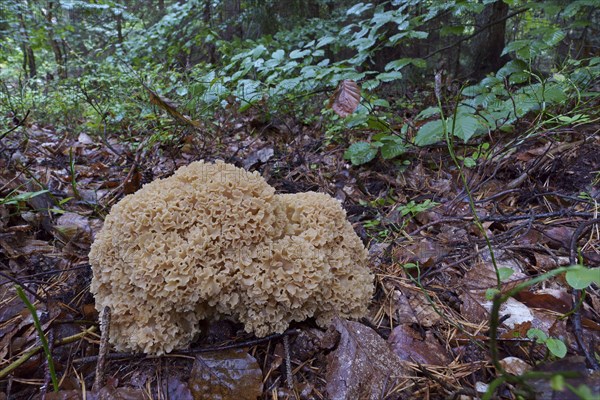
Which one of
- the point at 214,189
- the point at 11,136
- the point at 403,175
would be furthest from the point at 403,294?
the point at 11,136

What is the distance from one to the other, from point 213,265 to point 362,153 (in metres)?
2.61

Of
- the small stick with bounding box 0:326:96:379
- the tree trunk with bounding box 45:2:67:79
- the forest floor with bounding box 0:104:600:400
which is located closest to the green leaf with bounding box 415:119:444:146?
the forest floor with bounding box 0:104:600:400

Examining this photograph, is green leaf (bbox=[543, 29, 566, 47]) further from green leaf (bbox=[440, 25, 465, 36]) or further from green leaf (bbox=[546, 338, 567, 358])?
green leaf (bbox=[546, 338, 567, 358])

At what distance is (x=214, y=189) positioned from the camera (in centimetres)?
253

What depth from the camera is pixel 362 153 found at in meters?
4.37

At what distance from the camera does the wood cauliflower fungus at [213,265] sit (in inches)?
90.1

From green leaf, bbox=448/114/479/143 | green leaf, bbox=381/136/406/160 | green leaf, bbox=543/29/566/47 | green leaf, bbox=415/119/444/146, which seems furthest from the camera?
green leaf, bbox=381/136/406/160

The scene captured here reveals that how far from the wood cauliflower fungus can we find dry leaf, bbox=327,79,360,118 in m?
1.19

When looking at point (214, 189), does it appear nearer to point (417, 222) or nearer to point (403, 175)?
point (417, 222)

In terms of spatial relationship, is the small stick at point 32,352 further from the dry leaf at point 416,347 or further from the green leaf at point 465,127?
the green leaf at point 465,127

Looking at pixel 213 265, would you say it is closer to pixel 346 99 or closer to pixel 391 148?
pixel 346 99

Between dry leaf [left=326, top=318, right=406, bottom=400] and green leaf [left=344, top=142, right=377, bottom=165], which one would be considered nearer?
dry leaf [left=326, top=318, right=406, bottom=400]

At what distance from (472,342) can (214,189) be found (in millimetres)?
1942

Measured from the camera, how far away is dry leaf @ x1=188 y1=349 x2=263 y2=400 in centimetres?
207
